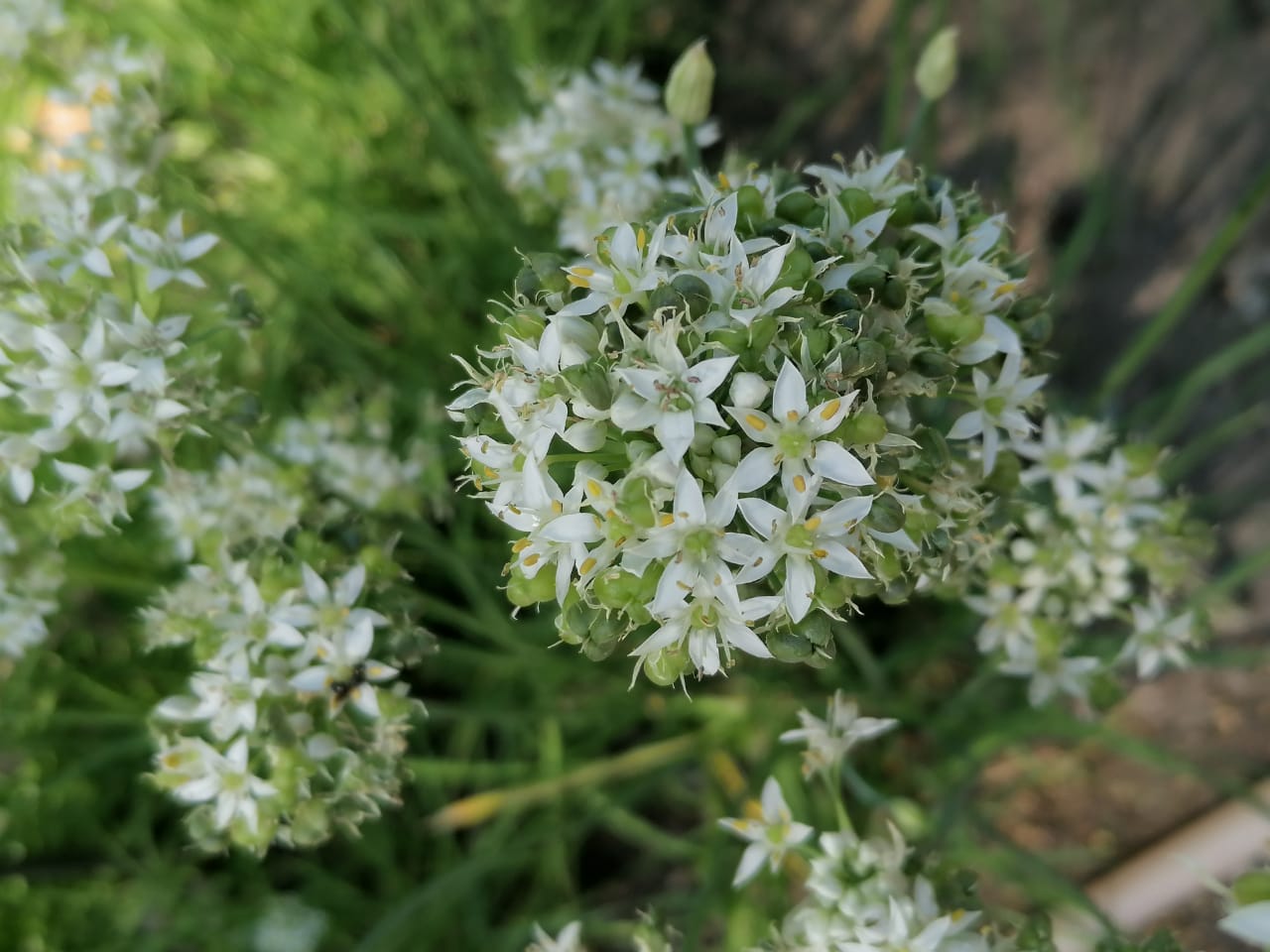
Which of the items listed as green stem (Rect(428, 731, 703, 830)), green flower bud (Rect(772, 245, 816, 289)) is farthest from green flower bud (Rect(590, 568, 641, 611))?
green stem (Rect(428, 731, 703, 830))

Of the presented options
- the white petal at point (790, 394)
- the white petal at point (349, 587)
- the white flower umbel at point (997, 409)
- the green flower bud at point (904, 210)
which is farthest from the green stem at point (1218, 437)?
the white petal at point (349, 587)

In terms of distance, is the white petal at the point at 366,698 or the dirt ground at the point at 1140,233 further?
the dirt ground at the point at 1140,233

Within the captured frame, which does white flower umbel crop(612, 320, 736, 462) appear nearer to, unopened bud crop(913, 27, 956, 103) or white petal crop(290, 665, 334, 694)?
white petal crop(290, 665, 334, 694)

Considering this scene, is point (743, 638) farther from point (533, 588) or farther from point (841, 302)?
point (841, 302)

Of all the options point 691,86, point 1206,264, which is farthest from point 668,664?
point 1206,264

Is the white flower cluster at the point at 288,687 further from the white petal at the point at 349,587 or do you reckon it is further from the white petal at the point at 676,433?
the white petal at the point at 676,433

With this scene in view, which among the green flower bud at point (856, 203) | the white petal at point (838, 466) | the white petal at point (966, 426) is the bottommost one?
the white petal at point (838, 466)
